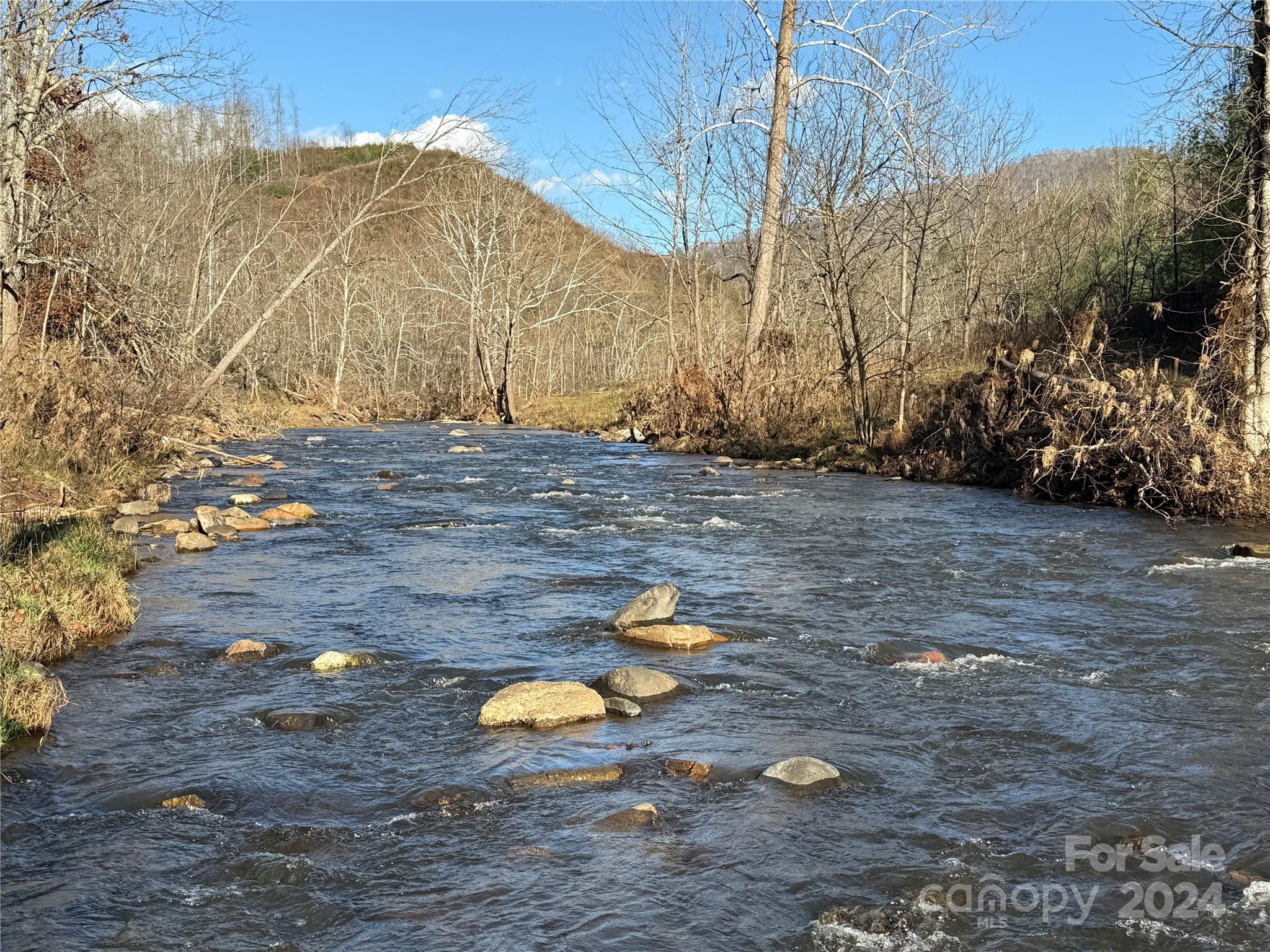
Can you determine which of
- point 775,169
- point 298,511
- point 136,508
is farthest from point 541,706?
point 775,169

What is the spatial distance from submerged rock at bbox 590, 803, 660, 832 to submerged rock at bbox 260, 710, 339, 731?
1800mm

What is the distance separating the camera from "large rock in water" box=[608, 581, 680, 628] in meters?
7.14

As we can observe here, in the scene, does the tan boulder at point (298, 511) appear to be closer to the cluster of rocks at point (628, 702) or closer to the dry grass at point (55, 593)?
the dry grass at point (55, 593)

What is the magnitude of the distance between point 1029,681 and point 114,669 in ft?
17.4

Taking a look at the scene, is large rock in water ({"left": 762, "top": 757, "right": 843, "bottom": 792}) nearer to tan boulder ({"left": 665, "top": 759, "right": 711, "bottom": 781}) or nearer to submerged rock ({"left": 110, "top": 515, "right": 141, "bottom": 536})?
tan boulder ({"left": 665, "top": 759, "right": 711, "bottom": 781})

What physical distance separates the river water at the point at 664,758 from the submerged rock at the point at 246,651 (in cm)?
10

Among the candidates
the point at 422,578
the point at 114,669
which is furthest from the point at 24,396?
the point at 114,669

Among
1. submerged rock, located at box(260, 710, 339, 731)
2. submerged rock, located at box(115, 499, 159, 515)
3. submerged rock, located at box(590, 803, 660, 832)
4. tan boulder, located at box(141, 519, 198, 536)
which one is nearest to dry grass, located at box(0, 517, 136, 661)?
submerged rock, located at box(260, 710, 339, 731)

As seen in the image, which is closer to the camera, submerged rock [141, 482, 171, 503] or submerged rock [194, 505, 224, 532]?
submerged rock [194, 505, 224, 532]

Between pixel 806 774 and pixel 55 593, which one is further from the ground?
pixel 55 593

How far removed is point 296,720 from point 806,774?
8.48 feet

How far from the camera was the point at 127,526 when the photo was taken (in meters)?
10.6

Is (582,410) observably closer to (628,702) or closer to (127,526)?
(127,526)

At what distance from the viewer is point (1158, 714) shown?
5.43 meters
